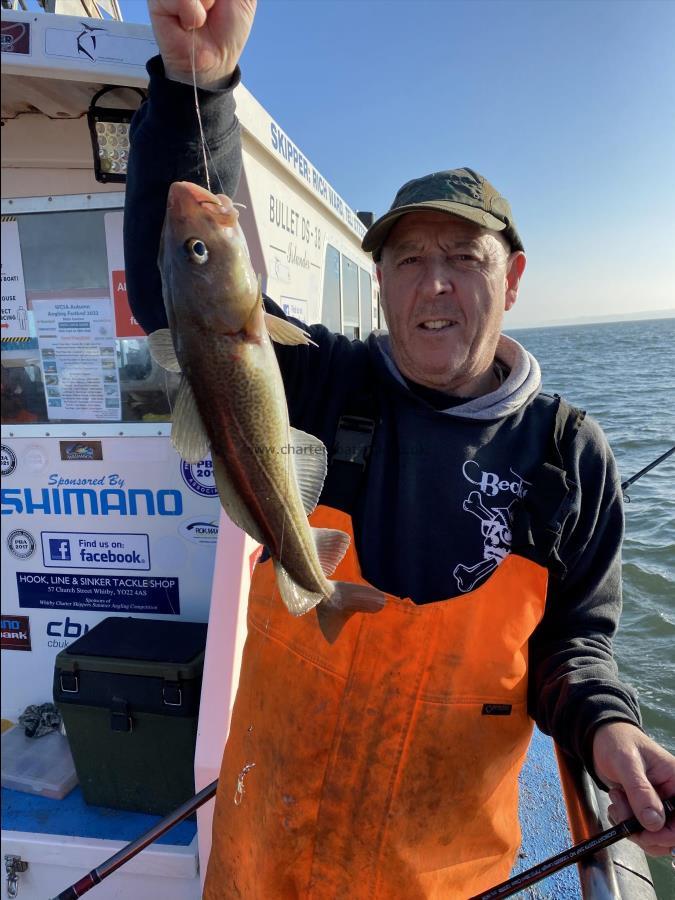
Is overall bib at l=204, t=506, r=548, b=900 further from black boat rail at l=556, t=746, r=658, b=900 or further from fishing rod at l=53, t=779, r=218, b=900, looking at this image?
fishing rod at l=53, t=779, r=218, b=900

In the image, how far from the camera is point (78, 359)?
12.4ft

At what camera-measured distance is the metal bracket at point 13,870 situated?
3088 millimetres

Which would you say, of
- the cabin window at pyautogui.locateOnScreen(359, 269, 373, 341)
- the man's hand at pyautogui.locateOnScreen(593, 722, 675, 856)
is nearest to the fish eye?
the man's hand at pyautogui.locateOnScreen(593, 722, 675, 856)

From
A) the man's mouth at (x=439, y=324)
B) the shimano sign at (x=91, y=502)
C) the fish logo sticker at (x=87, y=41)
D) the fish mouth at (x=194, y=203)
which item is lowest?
the shimano sign at (x=91, y=502)

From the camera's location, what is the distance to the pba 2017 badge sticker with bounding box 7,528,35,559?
397 cm

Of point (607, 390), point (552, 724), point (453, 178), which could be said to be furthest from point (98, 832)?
point (607, 390)

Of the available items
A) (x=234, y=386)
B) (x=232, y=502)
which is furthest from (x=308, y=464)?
(x=234, y=386)

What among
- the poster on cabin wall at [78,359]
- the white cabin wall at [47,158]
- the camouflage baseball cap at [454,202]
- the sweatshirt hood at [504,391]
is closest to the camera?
the camouflage baseball cap at [454,202]

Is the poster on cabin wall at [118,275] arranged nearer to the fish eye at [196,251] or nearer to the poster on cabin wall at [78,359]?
the poster on cabin wall at [78,359]

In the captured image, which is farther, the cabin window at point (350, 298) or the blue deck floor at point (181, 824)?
the cabin window at point (350, 298)

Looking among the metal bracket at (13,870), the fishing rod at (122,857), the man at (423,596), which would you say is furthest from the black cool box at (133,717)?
the man at (423,596)

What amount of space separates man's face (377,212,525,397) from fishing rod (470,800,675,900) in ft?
4.74

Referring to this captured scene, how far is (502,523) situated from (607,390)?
18.4 m

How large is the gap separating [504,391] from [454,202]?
0.68 metres
